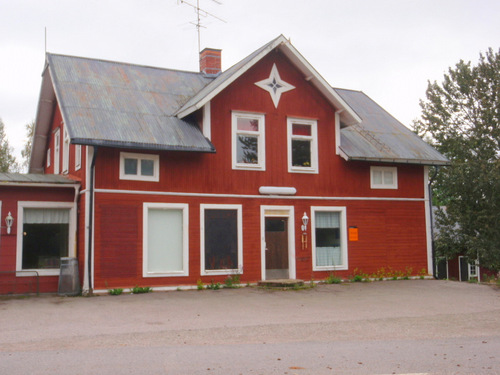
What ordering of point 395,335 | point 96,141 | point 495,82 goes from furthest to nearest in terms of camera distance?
point 495,82 < point 96,141 < point 395,335

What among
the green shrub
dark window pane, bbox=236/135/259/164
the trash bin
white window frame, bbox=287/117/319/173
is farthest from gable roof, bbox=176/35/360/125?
the trash bin

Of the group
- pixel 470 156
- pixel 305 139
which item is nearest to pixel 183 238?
pixel 305 139

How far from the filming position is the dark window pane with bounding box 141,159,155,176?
55.8ft

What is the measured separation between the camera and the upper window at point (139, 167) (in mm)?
16712

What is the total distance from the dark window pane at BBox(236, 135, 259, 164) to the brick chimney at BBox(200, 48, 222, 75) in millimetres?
4822

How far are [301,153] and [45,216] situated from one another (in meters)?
8.20

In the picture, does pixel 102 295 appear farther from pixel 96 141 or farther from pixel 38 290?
pixel 96 141

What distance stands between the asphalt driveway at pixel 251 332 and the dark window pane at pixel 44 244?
5.45 ft

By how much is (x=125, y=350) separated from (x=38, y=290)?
9.02 meters

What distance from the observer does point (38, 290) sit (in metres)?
16.3

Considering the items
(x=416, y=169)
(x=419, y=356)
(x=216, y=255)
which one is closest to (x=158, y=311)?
(x=216, y=255)

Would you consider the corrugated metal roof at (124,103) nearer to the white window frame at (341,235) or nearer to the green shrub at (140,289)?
the green shrub at (140,289)

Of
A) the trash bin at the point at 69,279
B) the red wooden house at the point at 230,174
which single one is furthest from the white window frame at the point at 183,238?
the trash bin at the point at 69,279

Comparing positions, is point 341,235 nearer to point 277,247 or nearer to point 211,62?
point 277,247
